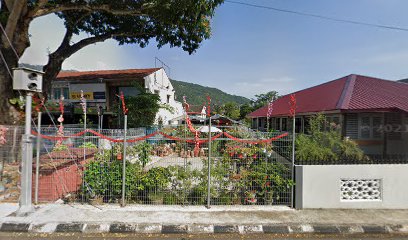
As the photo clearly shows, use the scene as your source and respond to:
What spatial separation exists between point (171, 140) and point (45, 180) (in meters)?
3.03

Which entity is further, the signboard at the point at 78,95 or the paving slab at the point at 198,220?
the signboard at the point at 78,95

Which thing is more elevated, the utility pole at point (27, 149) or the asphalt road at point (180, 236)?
the utility pole at point (27, 149)

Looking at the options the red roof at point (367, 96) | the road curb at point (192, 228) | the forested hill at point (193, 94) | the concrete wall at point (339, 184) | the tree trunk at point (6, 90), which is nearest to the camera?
the road curb at point (192, 228)

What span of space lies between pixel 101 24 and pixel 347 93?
42.9 feet

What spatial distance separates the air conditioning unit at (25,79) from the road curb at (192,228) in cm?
257

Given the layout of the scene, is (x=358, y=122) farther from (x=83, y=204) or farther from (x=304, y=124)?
(x=83, y=204)

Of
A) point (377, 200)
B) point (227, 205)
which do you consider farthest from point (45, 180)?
point (377, 200)

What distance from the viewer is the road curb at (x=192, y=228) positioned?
13.6ft

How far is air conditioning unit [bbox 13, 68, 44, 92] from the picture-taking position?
4.37m

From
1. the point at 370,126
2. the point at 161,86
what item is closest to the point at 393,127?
the point at 370,126

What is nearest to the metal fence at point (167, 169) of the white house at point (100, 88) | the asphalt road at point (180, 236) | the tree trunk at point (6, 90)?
the asphalt road at point (180, 236)

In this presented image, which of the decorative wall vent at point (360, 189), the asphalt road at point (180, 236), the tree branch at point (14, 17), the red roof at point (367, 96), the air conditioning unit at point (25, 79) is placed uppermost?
the tree branch at point (14, 17)

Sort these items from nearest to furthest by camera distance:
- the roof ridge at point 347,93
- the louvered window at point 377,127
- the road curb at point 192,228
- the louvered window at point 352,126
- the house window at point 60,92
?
the road curb at point 192,228 < the roof ridge at point 347,93 < the louvered window at point 352,126 < the louvered window at point 377,127 < the house window at point 60,92

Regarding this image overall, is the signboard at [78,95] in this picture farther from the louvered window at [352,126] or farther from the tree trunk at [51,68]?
the louvered window at [352,126]
